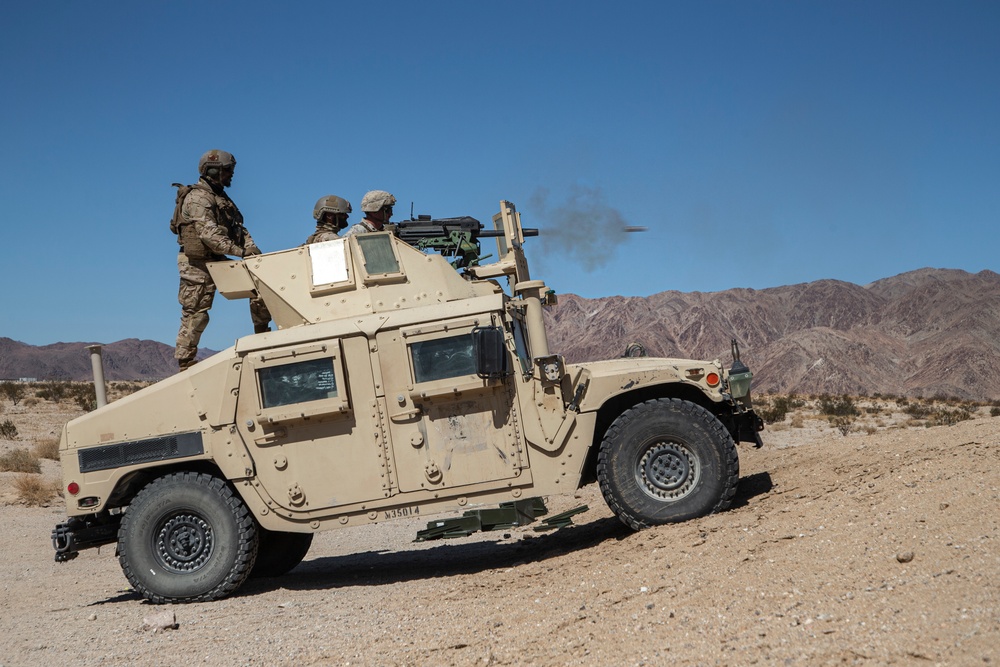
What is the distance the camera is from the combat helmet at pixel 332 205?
9609 millimetres

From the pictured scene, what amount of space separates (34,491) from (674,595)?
44.0ft

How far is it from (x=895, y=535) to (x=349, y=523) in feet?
13.9

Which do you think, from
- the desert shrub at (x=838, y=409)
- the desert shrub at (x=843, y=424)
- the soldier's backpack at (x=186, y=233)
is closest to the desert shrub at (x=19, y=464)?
the soldier's backpack at (x=186, y=233)

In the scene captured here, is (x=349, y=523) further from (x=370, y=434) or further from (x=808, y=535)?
(x=808, y=535)

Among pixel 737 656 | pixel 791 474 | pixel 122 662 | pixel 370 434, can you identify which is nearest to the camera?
pixel 737 656

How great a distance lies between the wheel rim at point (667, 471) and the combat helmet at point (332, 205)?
12.7 ft

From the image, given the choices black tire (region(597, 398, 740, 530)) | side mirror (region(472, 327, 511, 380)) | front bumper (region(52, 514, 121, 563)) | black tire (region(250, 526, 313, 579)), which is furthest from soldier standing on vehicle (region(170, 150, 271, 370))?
black tire (region(597, 398, 740, 530))

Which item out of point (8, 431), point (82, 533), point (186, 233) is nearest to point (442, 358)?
point (186, 233)

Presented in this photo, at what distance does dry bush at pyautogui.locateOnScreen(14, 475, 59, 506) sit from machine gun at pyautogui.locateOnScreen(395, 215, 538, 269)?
9613mm

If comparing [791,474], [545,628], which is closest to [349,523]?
[545,628]

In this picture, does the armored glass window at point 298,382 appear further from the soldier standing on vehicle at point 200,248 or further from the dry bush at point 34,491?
the dry bush at point 34,491

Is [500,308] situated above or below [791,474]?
above

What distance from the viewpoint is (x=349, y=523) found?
8.04 m

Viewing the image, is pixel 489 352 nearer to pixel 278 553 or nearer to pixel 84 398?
pixel 278 553
